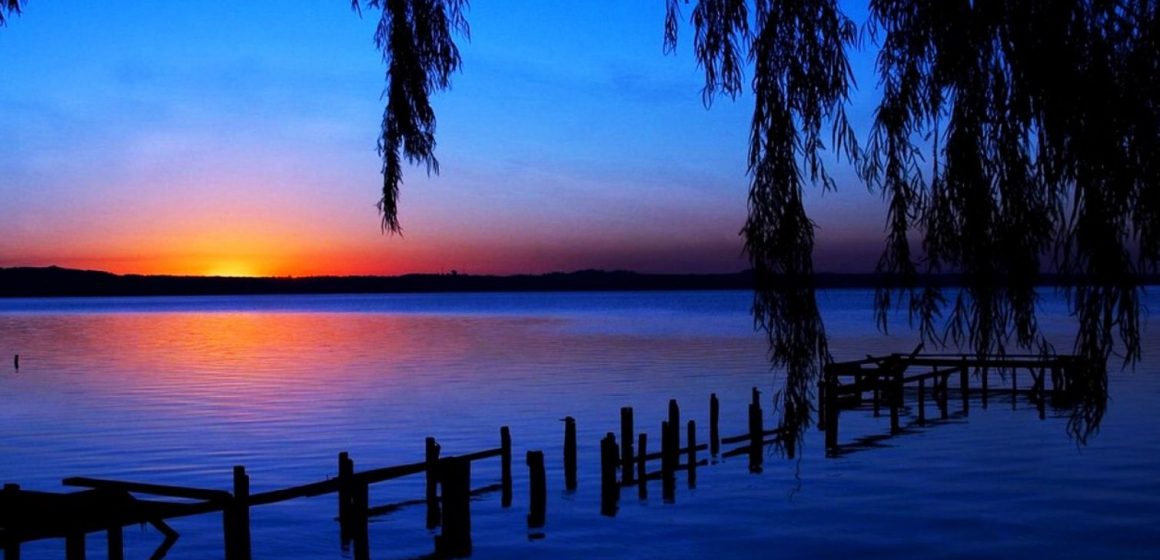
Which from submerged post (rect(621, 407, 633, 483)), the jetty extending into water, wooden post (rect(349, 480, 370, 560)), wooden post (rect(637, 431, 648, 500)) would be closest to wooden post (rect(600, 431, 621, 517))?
the jetty extending into water

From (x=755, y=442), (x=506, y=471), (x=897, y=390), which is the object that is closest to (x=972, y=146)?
(x=506, y=471)

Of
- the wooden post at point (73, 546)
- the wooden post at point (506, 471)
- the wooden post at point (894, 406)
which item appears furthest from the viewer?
the wooden post at point (894, 406)

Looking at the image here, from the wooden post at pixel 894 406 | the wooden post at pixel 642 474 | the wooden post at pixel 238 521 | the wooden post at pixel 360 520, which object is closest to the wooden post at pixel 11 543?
the wooden post at pixel 238 521

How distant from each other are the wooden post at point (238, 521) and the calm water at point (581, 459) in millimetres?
5183

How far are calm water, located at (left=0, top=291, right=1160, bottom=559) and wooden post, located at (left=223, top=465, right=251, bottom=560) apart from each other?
5183 mm

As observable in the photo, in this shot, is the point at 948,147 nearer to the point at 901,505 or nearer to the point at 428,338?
the point at 901,505

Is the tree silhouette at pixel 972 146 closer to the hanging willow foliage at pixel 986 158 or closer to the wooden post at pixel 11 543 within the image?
the hanging willow foliage at pixel 986 158

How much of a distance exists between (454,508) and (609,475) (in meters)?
5.16

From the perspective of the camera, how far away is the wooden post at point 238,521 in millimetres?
14028

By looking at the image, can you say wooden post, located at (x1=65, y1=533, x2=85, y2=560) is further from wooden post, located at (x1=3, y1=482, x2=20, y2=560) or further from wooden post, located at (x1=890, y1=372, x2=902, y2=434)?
wooden post, located at (x1=890, y1=372, x2=902, y2=434)

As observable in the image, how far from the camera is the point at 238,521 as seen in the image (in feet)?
46.3

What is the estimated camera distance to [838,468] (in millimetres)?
27531

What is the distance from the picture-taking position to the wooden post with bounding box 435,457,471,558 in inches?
655

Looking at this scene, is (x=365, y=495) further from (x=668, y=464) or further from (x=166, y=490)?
(x=668, y=464)
